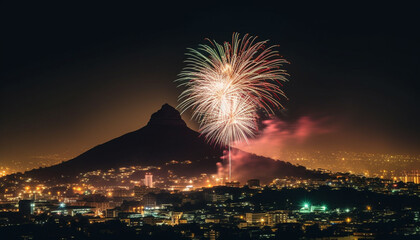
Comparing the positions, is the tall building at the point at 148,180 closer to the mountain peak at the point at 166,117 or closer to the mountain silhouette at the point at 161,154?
the mountain silhouette at the point at 161,154

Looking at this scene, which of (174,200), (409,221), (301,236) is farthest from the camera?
(174,200)

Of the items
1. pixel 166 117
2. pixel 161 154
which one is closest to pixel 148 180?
pixel 161 154

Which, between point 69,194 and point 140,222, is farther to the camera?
point 69,194

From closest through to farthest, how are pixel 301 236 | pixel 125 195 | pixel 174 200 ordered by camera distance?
pixel 301 236 < pixel 174 200 < pixel 125 195

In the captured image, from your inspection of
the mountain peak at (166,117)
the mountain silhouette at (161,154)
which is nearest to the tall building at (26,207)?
the mountain silhouette at (161,154)

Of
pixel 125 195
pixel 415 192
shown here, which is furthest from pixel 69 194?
pixel 415 192

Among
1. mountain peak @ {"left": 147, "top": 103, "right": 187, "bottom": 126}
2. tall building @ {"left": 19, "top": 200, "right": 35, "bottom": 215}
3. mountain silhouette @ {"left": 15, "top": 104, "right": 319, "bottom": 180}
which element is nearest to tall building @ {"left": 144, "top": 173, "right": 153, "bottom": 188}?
mountain silhouette @ {"left": 15, "top": 104, "right": 319, "bottom": 180}

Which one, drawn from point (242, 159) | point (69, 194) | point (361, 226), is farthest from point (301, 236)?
point (242, 159)

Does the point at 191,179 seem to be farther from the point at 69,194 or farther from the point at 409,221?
the point at 409,221

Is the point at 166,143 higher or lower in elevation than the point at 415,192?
higher
